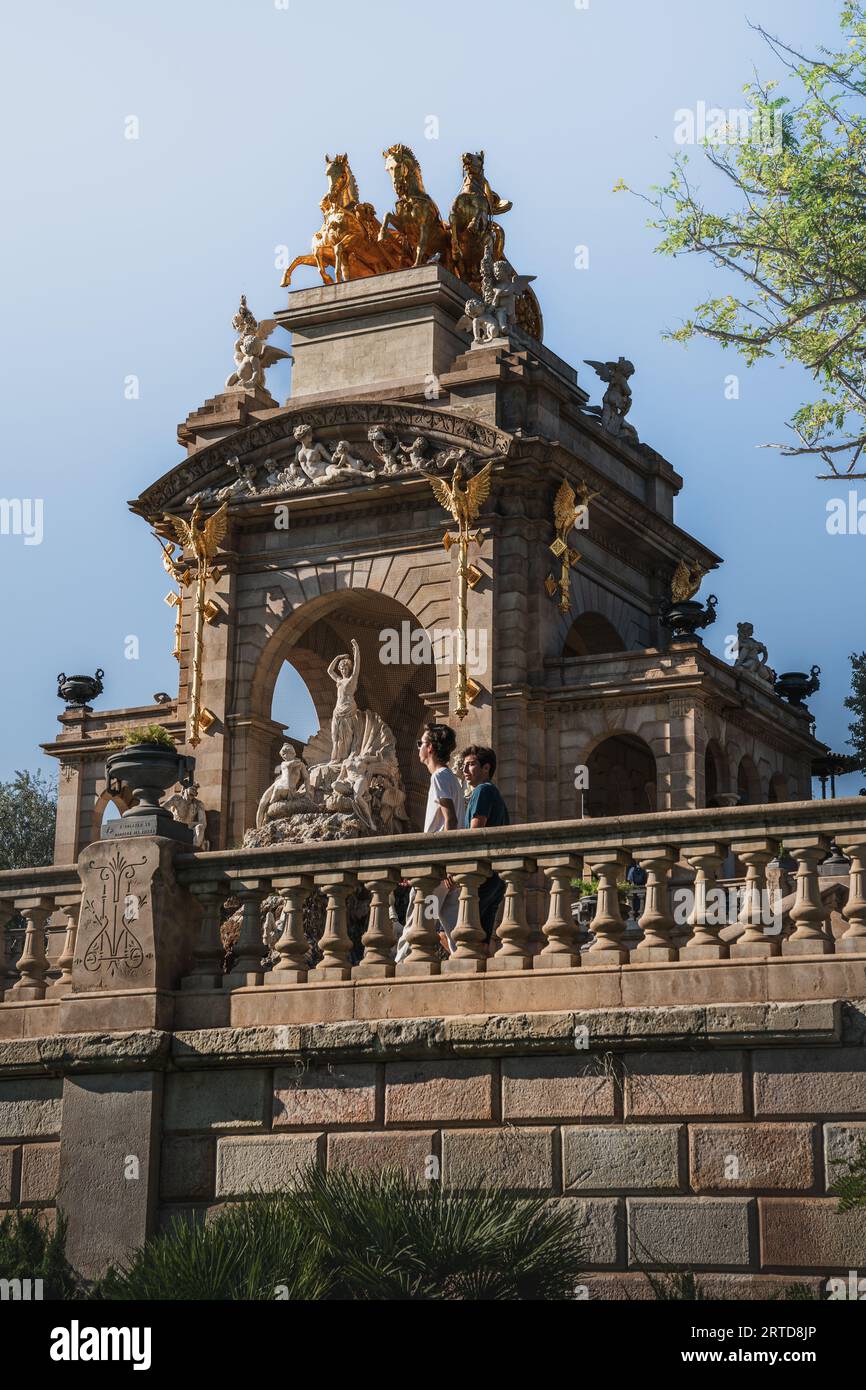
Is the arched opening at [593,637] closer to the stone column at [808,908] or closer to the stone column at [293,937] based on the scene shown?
the stone column at [293,937]

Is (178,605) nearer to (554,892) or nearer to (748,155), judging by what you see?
(748,155)

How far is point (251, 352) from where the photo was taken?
37.7 m

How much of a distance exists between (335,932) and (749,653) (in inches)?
943

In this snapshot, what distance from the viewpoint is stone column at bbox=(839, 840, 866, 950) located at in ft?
44.3

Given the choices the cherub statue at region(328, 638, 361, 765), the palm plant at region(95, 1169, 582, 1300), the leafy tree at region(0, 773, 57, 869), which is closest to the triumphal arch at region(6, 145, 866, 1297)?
the palm plant at region(95, 1169, 582, 1300)

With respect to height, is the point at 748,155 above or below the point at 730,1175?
above

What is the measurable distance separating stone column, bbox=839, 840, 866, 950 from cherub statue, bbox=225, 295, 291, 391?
25097mm

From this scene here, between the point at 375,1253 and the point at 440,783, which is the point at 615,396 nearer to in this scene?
the point at 440,783

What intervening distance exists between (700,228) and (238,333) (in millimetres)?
12264

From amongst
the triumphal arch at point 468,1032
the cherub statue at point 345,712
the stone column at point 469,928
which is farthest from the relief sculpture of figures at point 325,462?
the stone column at point 469,928

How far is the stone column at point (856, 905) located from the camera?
44.3ft

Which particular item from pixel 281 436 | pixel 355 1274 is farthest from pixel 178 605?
pixel 355 1274

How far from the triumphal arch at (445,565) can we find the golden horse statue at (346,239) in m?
0.05

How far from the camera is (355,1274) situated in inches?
524
